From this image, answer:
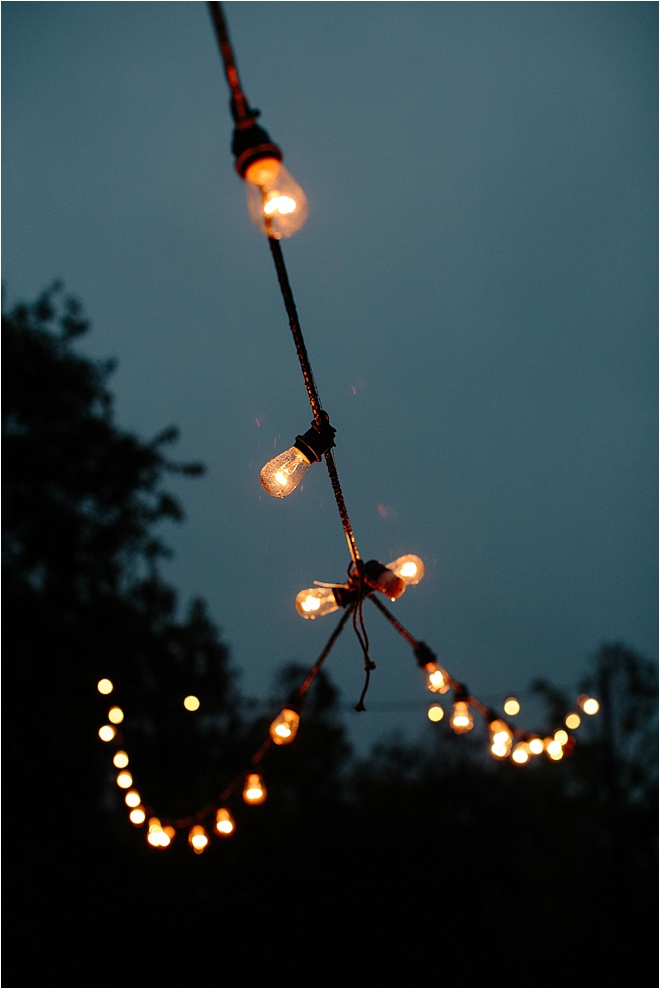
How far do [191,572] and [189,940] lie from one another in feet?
242

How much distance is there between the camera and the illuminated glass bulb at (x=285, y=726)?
8.68 ft

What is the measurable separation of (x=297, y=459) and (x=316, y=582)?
63 centimetres

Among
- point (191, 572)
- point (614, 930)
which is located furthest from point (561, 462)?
point (614, 930)

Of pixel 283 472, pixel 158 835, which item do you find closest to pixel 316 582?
pixel 283 472

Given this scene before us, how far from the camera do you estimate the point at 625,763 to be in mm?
15969

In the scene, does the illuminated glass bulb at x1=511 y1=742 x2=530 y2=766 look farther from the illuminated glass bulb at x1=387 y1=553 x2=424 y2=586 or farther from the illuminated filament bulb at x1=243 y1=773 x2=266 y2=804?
the illuminated filament bulb at x1=243 y1=773 x2=266 y2=804

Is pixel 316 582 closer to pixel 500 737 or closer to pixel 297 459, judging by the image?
pixel 297 459

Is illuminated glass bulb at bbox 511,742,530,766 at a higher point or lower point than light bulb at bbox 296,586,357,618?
lower

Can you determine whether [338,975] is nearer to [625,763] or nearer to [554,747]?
[625,763]

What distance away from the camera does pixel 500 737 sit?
2.95 metres

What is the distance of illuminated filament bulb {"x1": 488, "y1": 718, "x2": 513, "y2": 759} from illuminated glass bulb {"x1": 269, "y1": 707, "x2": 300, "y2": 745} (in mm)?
912

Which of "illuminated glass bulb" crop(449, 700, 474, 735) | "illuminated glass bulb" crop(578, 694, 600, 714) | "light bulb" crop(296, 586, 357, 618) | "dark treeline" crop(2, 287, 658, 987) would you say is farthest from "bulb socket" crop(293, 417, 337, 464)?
"dark treeline" crop(2, 287, 658, 987)

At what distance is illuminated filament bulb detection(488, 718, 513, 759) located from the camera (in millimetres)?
2929

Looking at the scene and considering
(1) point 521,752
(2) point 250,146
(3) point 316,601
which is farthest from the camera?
(1) point 521,752
